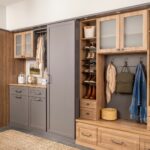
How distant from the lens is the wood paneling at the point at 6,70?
155 inches

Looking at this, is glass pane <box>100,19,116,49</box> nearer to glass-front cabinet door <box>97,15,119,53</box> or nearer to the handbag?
glass-front cabinet door <box>97,15,119,53</box>

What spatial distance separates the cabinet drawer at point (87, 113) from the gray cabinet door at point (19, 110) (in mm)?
1254

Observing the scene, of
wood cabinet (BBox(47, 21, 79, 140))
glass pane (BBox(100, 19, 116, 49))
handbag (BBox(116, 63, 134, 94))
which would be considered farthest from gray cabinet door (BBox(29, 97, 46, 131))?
glass pane (BBox(100, 19, 116, 49))

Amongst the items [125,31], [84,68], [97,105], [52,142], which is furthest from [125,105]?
[52,142]

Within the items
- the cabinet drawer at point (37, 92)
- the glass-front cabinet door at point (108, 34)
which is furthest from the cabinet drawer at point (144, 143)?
the cabinet drawer at point (37, 92)

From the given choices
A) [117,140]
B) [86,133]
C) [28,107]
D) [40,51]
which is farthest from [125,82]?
[28,107]

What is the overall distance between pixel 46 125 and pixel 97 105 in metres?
1.08

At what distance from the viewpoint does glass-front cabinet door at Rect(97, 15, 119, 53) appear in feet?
9.49

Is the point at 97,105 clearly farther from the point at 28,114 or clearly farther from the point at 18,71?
the point at 18,71

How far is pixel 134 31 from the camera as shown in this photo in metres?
2.79

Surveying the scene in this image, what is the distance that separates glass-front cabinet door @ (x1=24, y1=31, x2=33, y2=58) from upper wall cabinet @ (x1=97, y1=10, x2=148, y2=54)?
1503mm

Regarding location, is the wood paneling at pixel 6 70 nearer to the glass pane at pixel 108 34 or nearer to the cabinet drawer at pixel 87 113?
the cabinet drawer at pixel 87 113

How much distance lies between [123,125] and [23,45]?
8.34 ft

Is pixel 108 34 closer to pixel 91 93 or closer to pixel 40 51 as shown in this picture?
pixel 91 93
